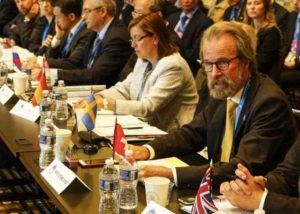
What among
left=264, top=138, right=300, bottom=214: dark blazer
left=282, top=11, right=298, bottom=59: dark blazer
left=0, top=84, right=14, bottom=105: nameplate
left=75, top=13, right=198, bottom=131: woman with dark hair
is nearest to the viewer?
left=264, top=138, right=300, bottom=214: dark blazer

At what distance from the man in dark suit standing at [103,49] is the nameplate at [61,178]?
2.16 m

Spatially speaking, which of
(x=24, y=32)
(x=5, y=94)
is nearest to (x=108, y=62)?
(x=5, y=94)

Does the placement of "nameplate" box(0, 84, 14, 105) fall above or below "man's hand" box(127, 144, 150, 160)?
below

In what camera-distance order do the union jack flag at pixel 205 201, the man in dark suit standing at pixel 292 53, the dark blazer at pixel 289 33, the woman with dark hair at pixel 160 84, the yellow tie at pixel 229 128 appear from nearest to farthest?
the union jack flag at pixel 205 201 → the yellow tie at pixel 229 128 → the woman with dark hair at pixel 160 84 → the man in dark suit standing at pixel 292 53 → the dark blazer at pixel 289 33

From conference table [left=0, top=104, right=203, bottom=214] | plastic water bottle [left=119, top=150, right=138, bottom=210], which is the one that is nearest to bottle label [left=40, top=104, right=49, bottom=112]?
conference table [left=0, top=104, right=203, bottom=214]

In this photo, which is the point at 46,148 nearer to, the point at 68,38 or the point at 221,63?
the point at 221,63

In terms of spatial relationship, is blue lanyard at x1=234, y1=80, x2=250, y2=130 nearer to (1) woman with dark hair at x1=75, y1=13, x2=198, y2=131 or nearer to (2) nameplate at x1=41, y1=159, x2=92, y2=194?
(2) nameplate at x1=41, y1=159, x2=92, y2=194

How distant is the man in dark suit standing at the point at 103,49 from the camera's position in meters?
4.31

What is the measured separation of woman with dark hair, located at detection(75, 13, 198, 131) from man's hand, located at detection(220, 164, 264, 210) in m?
1.49

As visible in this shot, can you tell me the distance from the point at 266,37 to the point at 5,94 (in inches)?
101

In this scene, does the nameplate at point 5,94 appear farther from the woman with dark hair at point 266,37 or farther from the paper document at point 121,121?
the woman with dark hair at point 266,37

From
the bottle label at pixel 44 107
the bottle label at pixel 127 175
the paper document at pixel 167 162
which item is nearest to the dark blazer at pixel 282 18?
the bottle label at pixel 44 107

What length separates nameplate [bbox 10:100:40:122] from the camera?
3.06 meters

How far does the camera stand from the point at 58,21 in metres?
5.12
